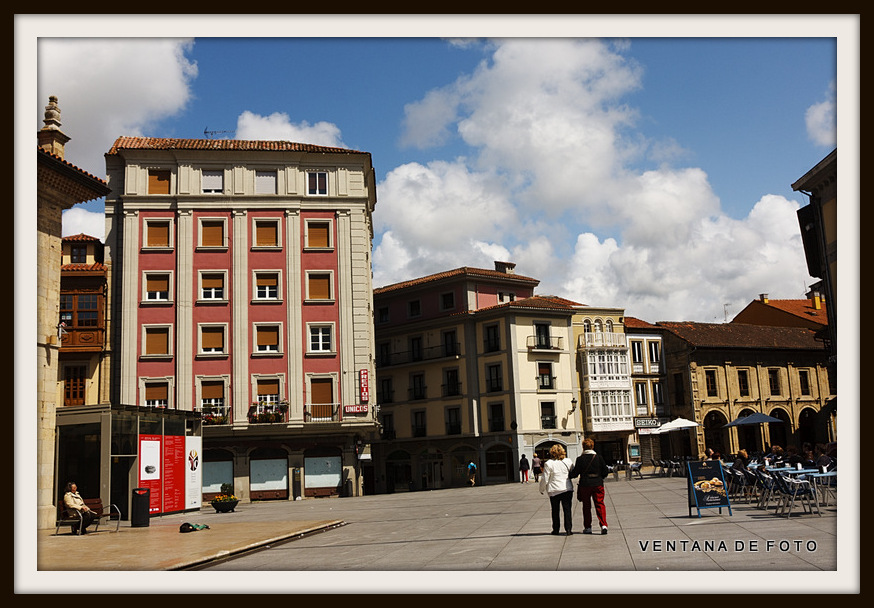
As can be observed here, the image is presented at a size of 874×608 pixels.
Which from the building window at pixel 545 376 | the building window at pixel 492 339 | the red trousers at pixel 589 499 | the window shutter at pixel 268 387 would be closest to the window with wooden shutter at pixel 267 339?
the window shutter at pixel 268 387

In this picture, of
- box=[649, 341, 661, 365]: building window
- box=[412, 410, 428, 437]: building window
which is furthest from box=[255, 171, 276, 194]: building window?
box=[649, 341, 661, 365]: building window

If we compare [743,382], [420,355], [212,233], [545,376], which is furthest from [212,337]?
[743,382]

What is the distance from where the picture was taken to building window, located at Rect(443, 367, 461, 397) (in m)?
57.2

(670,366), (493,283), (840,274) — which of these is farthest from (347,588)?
(670,366)

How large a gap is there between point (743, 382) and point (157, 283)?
140 feet

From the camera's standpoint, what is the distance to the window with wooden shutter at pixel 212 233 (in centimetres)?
4338

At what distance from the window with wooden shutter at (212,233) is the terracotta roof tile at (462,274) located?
61.9 feet

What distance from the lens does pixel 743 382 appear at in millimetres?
63250

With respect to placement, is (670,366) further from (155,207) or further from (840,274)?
(840,274)

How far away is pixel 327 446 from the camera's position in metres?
42.7

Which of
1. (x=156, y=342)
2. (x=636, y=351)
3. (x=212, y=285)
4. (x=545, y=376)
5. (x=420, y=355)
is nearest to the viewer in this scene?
(x=156, y=342)

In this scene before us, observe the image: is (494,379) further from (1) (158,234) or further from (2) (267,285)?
(1) (158,234)

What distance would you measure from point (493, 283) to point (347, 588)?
50.8 meters

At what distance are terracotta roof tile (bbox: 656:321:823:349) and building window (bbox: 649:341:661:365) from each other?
1592 millimetres
